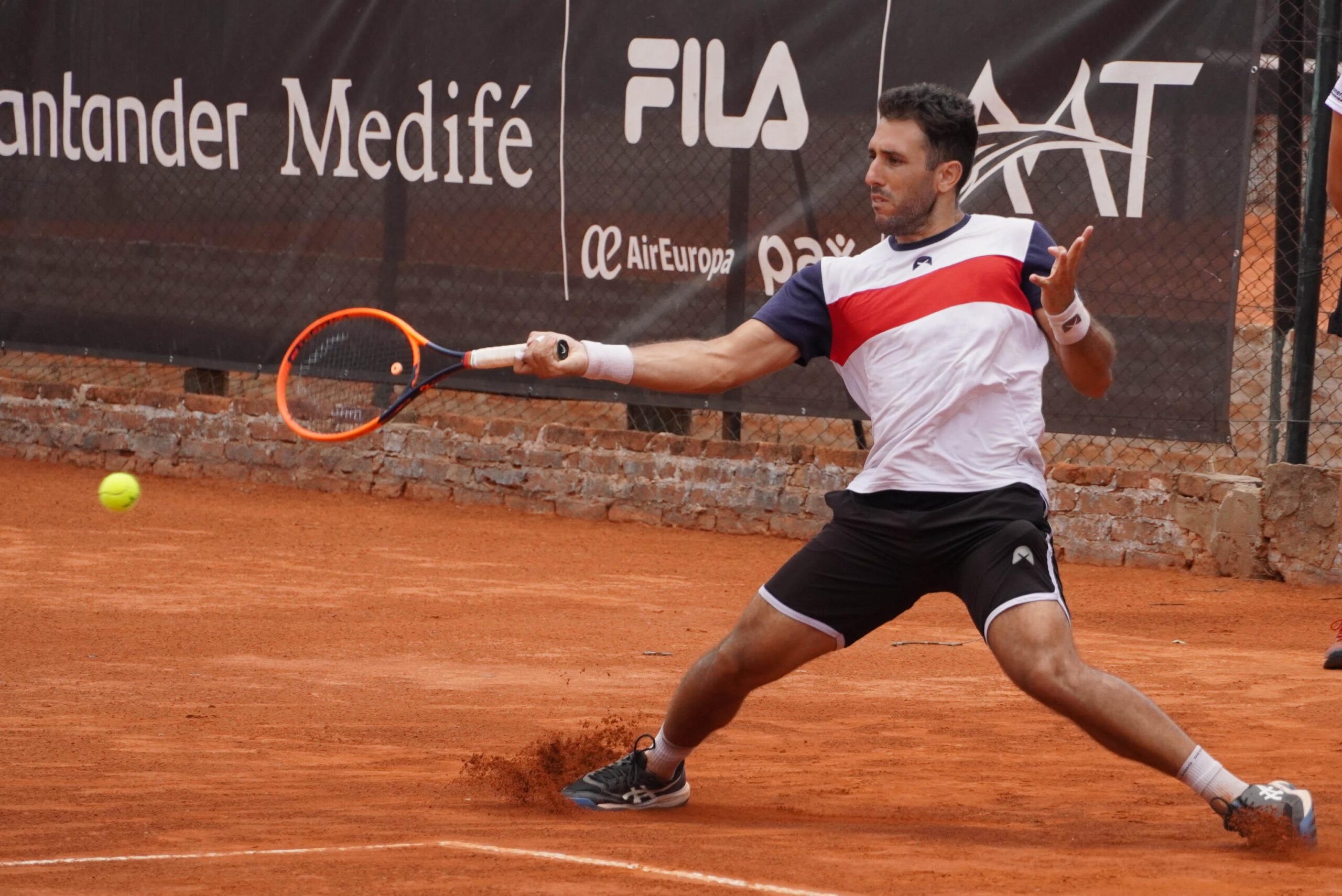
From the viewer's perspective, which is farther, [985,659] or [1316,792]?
[985,659]

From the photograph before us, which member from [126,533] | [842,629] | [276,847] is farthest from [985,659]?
[126,533]

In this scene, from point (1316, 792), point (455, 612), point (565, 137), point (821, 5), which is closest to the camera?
point (1316, 792)

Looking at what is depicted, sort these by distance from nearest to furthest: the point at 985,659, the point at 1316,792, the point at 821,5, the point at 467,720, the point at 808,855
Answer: the point at 808,855, the point at 1316,792, the point at 467,720, the point at 985,659, the point at 821,5

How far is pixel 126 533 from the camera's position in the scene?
8992mm

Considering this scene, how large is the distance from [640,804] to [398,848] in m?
0.69

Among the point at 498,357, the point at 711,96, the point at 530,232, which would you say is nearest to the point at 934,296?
the point at 498,357

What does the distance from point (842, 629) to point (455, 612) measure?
3.57 m

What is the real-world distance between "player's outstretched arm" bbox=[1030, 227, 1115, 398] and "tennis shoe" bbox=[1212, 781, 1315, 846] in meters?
0.94

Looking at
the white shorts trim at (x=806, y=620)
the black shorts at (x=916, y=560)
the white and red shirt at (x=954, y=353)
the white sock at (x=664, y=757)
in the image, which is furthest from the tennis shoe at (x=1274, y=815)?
the white sock at (x=664, y=757)

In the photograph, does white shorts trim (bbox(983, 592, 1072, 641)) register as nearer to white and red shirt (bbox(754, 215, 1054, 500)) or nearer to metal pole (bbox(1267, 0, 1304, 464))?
white and red shirt (bbox(754, 215, 1054, 500))

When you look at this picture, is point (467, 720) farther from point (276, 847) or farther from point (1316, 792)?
point (1316, 792)

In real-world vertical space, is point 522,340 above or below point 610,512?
above

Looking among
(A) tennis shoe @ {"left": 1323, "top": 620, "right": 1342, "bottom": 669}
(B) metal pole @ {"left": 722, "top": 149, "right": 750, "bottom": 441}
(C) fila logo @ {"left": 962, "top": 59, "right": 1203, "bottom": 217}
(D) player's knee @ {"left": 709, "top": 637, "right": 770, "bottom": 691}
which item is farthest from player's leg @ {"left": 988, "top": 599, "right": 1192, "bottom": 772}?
(B) metal pole @ {"left": 722, "top": 149, "right": 750, "bottom": 441}

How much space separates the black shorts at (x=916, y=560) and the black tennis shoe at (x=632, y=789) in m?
0.56
